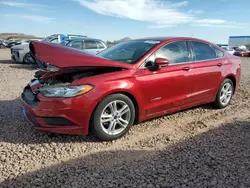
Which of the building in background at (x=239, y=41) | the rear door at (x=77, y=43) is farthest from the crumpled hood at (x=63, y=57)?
the building in background at (x=239, y=41)

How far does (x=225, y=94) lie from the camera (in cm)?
547

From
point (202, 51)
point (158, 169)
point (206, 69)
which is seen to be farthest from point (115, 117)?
point (202, 51)

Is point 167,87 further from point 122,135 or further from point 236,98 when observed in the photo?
point 236,98

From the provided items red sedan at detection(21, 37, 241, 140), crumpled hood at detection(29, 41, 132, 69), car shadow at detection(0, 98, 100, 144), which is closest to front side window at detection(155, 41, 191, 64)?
red sedan at detection(21, 37, 241, 140)

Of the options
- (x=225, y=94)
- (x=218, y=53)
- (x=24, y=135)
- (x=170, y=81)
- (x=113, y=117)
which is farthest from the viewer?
(x=225, y=94)

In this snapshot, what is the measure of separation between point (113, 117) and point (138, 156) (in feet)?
2.33

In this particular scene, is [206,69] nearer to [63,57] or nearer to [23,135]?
[63,57]

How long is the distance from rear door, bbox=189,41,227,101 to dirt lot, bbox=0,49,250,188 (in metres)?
0.59

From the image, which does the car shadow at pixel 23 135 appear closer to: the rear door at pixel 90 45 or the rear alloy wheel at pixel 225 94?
the rear alloy wheel at pixel 225 94

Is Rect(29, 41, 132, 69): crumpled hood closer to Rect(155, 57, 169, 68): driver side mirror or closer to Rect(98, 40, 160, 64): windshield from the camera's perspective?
Rect(98, 40, 160, 64): windshield

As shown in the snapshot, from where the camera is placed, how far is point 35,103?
3523 millimetres

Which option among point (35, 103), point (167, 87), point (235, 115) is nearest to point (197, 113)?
point (235, 115)

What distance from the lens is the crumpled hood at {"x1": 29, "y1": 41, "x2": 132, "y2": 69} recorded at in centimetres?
340

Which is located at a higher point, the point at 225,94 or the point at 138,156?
the point at 225,94
